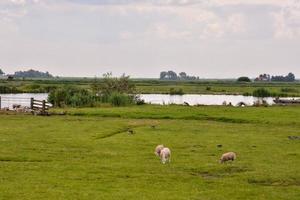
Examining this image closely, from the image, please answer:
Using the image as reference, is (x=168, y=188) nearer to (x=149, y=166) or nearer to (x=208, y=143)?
(x=149, y=166)

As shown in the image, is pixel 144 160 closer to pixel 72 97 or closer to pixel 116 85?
pixel 72 97

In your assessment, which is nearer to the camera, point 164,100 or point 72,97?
point 72,97

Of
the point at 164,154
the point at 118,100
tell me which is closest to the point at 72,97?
the point at 118,100

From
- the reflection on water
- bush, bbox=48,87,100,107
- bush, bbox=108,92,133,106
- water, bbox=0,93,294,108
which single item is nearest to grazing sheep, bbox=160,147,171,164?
bush, bbox=48,87,100,107

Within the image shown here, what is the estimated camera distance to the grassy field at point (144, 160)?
1961cm

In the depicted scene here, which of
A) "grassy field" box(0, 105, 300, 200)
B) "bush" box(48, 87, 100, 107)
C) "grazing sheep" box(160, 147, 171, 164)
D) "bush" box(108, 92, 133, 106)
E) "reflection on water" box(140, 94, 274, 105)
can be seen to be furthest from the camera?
"reflection on water" box(140, 94, 274, 105)

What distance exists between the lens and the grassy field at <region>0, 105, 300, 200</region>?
19.6 m

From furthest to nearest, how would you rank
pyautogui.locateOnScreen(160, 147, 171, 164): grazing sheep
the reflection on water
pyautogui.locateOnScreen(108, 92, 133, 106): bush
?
the reflection on water → pyautogui.locateOnScreen(108, 92, 133, 106): bush → pyautogui.locateOnScreen(160, 147, 171, 164): grazing sheep

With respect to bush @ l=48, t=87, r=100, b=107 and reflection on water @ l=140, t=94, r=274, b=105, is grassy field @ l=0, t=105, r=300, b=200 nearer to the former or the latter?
bush @ l=48, t=87, r=100, b=107

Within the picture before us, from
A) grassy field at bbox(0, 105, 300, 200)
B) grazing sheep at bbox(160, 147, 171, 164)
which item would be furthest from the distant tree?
grazing sheep at bbox(160, 147, 171, 164)

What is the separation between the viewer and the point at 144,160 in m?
26.2

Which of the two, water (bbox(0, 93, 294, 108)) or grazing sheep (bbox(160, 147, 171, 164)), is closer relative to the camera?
grazing sheep (bbox(160, 147, 171, 164))

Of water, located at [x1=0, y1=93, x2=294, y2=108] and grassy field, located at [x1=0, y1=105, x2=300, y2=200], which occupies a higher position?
water, located at [x1=0, y1=93, x2=294, y2=108]

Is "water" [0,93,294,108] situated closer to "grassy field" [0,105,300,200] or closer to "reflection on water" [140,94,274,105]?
"reflection on water" [140,94,274,105]
